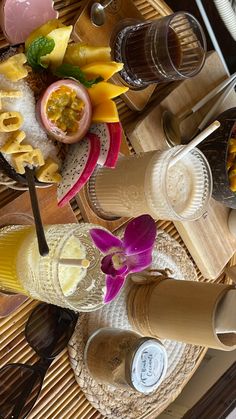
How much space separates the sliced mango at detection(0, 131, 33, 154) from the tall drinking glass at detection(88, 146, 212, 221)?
24 cm

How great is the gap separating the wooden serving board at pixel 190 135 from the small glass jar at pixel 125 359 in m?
0.27

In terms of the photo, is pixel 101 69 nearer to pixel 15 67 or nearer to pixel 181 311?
pixel 15 67

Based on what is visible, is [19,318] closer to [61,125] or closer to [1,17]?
[61,125]

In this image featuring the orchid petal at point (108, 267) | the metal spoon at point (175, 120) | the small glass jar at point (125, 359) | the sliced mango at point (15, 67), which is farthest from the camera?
the metal spoon at point (175, 120)

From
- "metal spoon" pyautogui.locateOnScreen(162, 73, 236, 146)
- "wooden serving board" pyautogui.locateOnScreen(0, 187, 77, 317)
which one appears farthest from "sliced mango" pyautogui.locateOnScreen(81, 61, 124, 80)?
"metal spoon" pyautogui.locateOnScreen(162, 73, 236, 146)

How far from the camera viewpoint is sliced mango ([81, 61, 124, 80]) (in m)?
0.69

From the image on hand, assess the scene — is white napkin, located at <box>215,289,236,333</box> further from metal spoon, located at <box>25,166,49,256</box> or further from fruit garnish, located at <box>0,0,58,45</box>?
fruit garnish, located at <box>0,0,58,45</box>

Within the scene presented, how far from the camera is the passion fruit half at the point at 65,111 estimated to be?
675 millimetres

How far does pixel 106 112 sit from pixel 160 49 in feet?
1.04

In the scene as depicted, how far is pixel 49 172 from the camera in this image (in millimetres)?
703

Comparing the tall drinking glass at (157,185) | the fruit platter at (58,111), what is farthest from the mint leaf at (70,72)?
the tall drinking glass at (157,185)

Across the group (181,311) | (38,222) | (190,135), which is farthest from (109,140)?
(190,135)

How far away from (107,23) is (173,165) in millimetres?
282

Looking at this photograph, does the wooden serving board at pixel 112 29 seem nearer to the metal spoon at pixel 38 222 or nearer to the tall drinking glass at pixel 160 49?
the tall drinking glass at pixel 160 49
